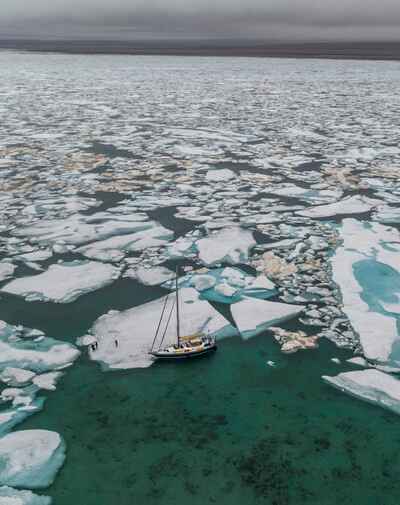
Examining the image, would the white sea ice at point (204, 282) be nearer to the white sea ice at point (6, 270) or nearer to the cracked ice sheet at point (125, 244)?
the cracked ice sheet at point (125, 244)

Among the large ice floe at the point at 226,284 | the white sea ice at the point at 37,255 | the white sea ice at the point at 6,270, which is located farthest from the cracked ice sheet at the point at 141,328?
the white sea ice at the point at 37,255

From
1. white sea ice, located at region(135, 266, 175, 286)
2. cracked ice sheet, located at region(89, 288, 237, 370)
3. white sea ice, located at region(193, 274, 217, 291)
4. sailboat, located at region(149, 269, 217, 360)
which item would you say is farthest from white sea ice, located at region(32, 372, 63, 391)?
white sea ice, located at region(193, 274, 217, 291)

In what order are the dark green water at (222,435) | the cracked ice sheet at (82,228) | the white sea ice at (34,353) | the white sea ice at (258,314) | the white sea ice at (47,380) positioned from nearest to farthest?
1. the dark green water at (222,435)
2. the white sea ice at (47,380)
3. the white sea ice at (34,353)
4. the white sea ice at (258,314)
5. the cracked ice sheet at (82,228)

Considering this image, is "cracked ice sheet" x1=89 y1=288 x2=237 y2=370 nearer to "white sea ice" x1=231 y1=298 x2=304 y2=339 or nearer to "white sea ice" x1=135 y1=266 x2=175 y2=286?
"white sea ice" x1=231 y1=298 x2=304 y2=339

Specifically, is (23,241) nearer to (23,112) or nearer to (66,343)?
(66,343)

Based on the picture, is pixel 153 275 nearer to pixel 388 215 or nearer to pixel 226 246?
pixel 226 246
